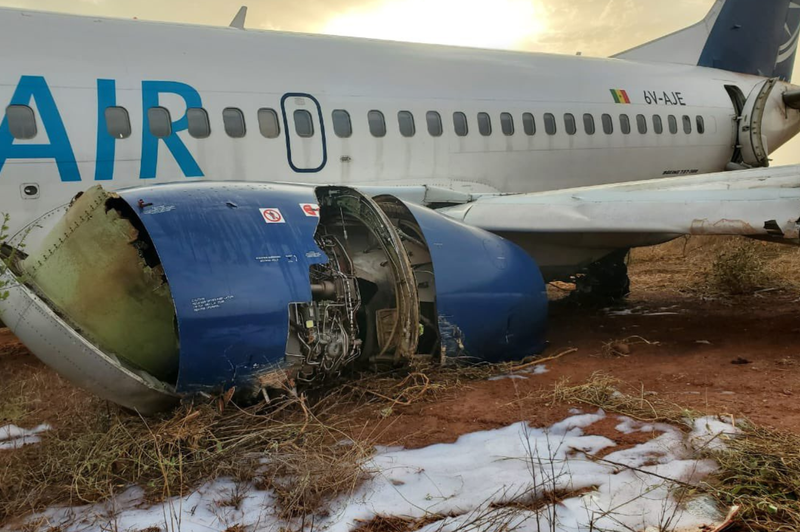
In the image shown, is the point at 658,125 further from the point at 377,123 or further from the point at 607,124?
the point at 377,123

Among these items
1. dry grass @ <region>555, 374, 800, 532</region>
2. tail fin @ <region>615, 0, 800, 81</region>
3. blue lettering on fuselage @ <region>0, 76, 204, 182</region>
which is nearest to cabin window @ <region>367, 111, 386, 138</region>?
blue lettering on fuselage @ <region>0, 76, 204, 182</region>

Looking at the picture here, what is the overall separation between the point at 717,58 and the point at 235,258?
13.4 meters

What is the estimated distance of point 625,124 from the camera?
11.2 metres

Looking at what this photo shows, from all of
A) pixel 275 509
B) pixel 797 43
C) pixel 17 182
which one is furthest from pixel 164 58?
pixel 797 43

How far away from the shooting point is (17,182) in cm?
651

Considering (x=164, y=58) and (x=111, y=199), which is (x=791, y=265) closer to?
(x=164, y=58)

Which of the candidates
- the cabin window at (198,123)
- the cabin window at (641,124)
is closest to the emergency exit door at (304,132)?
the cabin window at (198,123)

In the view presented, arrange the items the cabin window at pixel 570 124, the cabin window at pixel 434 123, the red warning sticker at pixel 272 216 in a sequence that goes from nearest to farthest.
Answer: the red warning sticker at pixel 272 216 < the cabin window at pixel 434 123 < the cabin window at pixel 570 124

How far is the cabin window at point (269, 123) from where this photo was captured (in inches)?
307

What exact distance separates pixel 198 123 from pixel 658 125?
8.06m

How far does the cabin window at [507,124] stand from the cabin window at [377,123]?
6.46 feet

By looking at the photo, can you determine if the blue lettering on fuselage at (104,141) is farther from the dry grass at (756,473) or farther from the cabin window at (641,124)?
the cabin window at (641,124)

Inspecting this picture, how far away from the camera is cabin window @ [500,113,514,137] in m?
9.68

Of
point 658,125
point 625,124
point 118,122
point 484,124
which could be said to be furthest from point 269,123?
point 658,125
